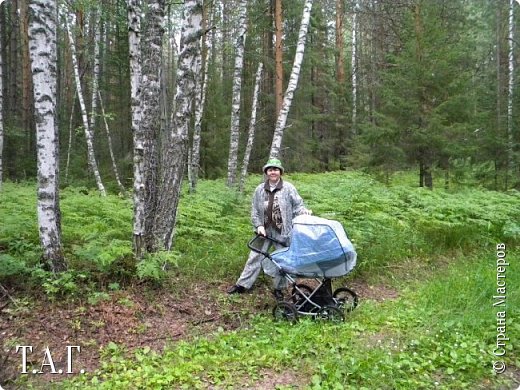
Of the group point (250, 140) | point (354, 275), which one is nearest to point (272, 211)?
point (354, 275)

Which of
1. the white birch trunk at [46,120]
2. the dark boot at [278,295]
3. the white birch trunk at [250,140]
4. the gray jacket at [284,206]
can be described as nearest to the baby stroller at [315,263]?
the dark boot at [278,295]

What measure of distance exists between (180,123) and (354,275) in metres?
3.86

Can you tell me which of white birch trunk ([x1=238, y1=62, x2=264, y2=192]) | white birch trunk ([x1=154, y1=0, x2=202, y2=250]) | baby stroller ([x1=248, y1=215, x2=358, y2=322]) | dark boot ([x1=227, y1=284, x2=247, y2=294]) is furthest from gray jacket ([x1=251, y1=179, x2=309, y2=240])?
white birch trunk ([x1=238, y1=62, x2=264, y2=192])

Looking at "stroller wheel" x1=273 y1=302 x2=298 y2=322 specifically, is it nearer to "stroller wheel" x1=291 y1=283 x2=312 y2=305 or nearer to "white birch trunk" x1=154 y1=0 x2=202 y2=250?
"stroller wheel" x1=291 y1=283 x2=312 y2=305

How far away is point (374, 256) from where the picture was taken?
7629 mm

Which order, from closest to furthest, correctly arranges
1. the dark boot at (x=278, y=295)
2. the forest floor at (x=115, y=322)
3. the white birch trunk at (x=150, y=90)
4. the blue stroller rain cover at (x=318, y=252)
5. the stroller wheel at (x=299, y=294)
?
the forest floor at (x=115, y=322), the blue stroller rain cover at (x=318, y=252), the stroller wheel at (x=299, y=294), the dark boot at (x=278, y=295), the white birch trunk at (x=150, y=90)

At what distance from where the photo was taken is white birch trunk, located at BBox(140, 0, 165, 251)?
6.12m

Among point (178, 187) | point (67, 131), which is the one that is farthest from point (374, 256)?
point (67, 131)

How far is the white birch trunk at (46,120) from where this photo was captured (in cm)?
538

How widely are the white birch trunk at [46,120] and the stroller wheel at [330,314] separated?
356 cm

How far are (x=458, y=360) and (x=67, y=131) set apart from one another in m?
22.8

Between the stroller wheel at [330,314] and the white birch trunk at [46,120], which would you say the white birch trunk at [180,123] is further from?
the stroller wheel at [330,314]

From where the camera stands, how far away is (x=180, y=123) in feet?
21.0

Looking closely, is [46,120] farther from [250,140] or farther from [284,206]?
[250,140]
